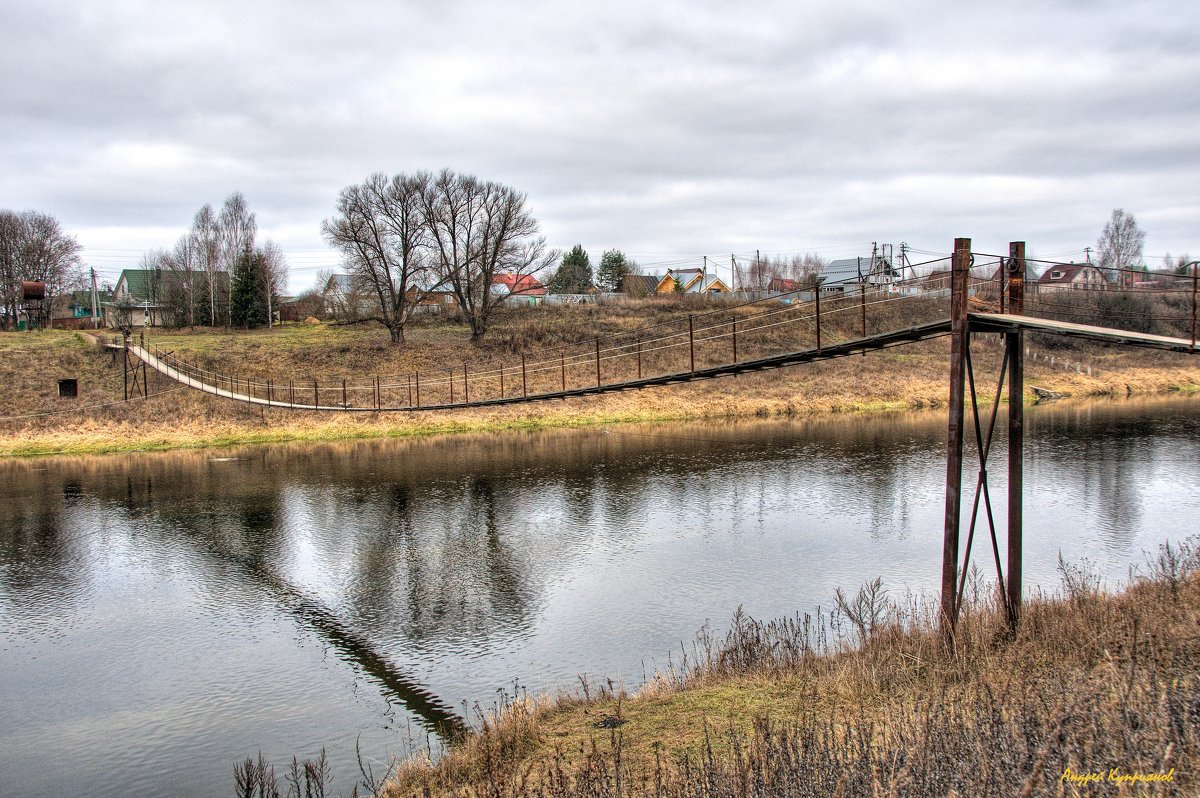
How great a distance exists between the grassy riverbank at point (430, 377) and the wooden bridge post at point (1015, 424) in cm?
2801

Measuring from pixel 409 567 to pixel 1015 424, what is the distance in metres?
11.2

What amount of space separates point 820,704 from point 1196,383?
46.6m

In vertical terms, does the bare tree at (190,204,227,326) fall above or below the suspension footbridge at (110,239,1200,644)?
above

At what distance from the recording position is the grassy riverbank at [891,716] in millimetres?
4969

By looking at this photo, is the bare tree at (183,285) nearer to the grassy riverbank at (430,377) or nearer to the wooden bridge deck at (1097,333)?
the grassy riverbank at (430,377)

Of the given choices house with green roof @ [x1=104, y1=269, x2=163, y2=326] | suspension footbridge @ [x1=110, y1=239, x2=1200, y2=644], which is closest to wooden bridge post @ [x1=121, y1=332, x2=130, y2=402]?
suspension footbridge @ [x1=110, y1=239, x2=1200, y2=644]

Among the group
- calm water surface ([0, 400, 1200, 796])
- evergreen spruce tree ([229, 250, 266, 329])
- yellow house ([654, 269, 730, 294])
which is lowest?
calm water surface ([0, 400, 1200, 796])

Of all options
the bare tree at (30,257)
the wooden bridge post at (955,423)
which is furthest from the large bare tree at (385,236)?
the wooden bridge post at (955,423)

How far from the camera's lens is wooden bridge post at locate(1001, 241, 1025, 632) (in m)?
9.72

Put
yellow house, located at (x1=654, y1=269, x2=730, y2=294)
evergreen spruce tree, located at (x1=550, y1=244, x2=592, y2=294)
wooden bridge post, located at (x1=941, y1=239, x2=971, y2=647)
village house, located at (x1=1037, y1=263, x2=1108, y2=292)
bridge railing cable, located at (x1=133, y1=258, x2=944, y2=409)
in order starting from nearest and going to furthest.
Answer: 1. village house, located at (x1=1037, y1=263, x2=1108, y2=292)
2. wooden bridge post, located at (x1=941, y1=239, x2=971, y2=647)
3. bridge railing cable, located at (x1=133, y1=258, x2=944, y2=409)
4. evergreen spruce tree, located at (x1=550, y1=244, x2=592, y2=294)
5. yellow house, located at (x1=654, y1=269, x2=730, y2=294)

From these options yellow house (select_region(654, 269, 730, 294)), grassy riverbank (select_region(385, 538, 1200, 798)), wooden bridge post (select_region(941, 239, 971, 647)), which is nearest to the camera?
grassy riverbank (select_region(385, 538, 1200, 798))

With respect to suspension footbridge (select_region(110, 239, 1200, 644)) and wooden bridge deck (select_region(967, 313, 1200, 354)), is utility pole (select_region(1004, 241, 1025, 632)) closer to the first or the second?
→ suspension footbridge (select_region(110, 239, 1200, 644))

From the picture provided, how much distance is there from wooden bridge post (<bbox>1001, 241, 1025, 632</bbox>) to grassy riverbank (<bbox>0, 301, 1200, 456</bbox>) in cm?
2801

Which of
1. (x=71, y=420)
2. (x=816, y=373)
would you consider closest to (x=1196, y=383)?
(x=816, y=373)
